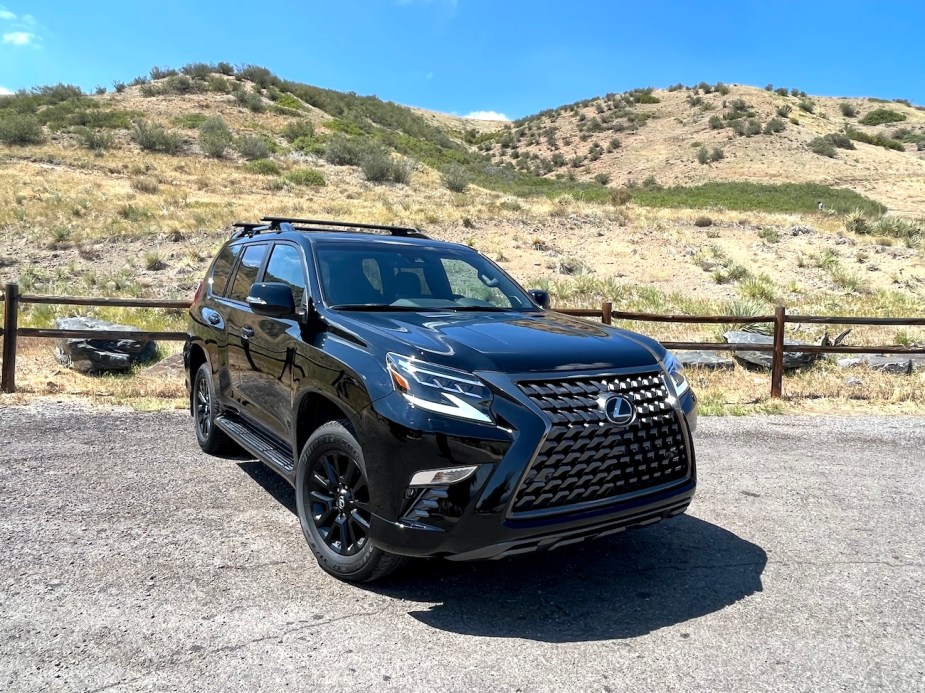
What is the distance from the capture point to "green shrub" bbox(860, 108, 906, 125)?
205 feet

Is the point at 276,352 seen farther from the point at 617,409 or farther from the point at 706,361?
the point at 706,361

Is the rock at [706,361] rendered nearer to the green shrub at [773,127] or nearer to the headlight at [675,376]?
the headlight at [675,376]

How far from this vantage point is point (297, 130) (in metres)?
41.3

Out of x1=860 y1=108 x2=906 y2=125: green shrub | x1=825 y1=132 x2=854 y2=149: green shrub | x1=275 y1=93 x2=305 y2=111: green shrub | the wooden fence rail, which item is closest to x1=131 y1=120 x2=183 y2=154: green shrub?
x1=275 y1=93 x2=305 y2=111: green shrub

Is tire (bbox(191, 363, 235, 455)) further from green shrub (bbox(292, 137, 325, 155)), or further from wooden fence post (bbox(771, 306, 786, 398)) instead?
green shrub (bbox(292, 137, 325, 155))

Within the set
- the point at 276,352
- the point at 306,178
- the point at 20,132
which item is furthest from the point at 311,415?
the point at 20,132

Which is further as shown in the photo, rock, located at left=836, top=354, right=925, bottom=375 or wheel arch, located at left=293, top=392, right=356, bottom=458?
rock, located at left=836, top=354, right=925, bottom=375

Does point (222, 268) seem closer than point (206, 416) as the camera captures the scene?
Yes

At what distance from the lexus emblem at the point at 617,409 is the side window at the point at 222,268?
3.58 metres

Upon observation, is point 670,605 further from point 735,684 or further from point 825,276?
point 825,276

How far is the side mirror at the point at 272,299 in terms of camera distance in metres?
4.13

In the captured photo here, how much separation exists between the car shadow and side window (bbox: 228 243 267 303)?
2535mm

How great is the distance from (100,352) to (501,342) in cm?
775

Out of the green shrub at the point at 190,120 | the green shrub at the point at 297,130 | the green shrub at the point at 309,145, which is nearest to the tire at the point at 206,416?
the green shrub at the point at 309,145
